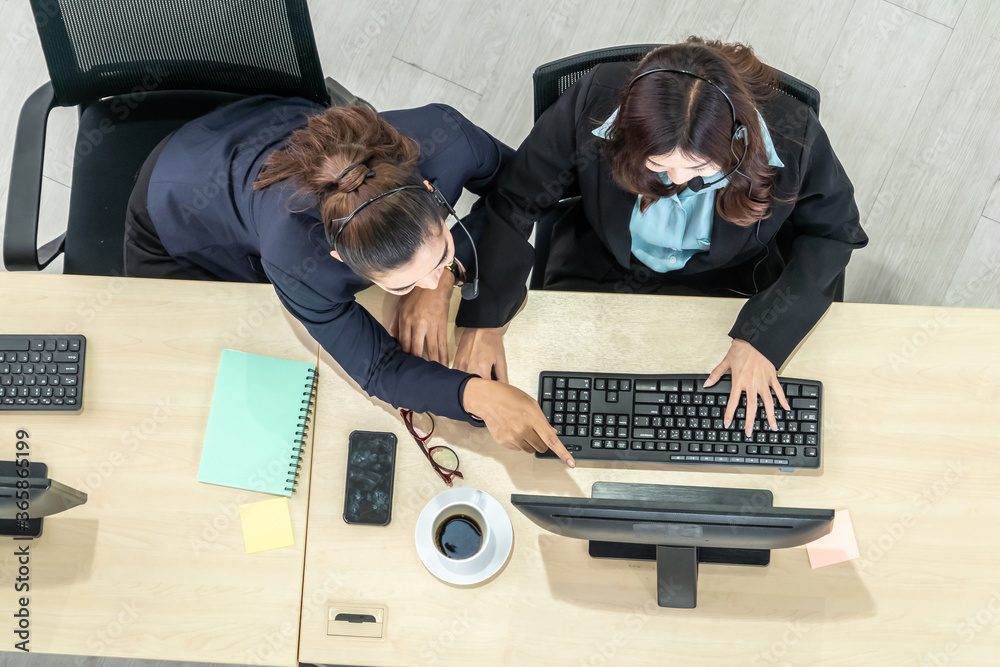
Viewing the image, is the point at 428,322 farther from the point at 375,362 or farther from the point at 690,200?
the point at 690,200

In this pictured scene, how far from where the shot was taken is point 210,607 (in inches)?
50.1

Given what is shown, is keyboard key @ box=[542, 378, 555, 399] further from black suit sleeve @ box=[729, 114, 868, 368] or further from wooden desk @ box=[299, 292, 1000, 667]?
black suit sleeve @ box=[729, 114, 868, 368]

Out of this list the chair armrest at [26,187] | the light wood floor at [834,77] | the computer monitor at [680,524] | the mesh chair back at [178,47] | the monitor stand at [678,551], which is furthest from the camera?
the light wood floor at [834,77]

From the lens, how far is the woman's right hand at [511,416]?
4.01 ft

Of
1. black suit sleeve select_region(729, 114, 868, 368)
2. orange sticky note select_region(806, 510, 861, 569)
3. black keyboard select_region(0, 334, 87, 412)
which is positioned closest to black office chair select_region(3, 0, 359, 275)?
black keyboard select_region(0, 334, 87, 412)

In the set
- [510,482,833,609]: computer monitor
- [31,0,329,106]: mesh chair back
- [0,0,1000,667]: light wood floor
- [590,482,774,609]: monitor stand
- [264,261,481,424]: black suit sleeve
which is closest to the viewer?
[510,482,833,609]: computer monitor

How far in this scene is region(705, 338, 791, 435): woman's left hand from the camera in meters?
1.25

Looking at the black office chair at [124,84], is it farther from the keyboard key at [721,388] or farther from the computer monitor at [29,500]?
the keyboard key at [721,388]

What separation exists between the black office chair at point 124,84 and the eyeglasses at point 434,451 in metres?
0.70

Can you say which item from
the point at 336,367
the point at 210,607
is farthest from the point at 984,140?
the point at 210,607

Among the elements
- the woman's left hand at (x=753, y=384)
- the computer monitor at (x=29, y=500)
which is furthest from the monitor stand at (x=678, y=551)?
the computer monitor at (x=29, y=500)

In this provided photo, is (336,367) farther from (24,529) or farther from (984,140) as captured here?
(984,140)

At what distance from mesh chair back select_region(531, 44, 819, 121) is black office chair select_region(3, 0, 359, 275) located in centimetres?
45

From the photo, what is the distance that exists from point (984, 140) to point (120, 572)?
2.32 metres
